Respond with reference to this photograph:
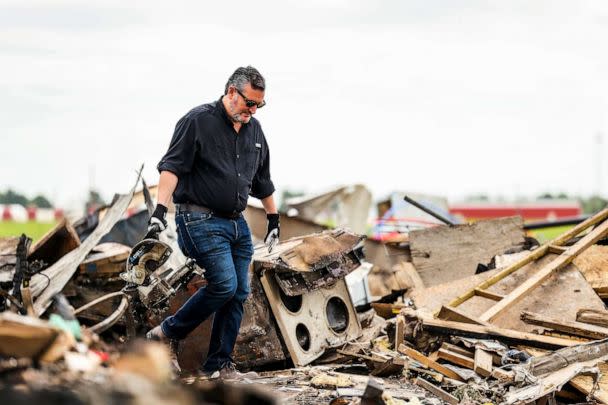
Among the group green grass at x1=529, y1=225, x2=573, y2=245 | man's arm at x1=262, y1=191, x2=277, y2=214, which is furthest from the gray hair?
green grass at x1=529, y1=225, x2=573, y2=245

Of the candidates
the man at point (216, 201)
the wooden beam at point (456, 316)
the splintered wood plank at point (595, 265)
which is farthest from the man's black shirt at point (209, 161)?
the splintered wood plank at point (595, 265)

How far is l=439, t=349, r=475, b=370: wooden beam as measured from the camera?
16.3 feet

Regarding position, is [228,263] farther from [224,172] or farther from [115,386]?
[115,386]

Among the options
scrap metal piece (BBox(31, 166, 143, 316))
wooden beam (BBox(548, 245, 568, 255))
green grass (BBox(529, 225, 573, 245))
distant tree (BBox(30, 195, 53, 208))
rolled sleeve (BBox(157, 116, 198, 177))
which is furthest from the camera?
distant tree (BBox(30, 195, 53, 208))

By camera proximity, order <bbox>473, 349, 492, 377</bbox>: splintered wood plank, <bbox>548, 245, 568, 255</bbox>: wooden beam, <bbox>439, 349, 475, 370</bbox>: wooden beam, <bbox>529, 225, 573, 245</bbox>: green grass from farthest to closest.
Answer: <bbox>529, 225, 573, 245</bbox>: green grass → <bbox>548, 245, 568, 255</bbox>: wooden beam → <bbox>439, 349, 475, 370</bbox>: wooden beam → <bbox>473, 349, 492, 377</bbox>: splintered wood plank

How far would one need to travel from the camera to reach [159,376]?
1.90 meters

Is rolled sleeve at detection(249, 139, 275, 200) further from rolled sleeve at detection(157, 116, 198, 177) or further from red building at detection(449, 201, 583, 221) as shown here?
red building at detection(449, 201, 583, 221)

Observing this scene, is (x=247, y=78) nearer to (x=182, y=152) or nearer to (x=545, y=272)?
(x=182, y=152)

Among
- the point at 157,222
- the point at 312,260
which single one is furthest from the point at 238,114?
the point at 312,260

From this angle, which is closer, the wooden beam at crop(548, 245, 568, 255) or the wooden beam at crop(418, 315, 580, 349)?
the wooden beam at crop(418, 315, 580, 349)

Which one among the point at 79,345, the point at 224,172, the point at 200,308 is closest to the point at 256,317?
the point at 200,308

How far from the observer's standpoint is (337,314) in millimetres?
6164

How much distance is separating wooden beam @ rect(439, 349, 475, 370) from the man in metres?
1.49

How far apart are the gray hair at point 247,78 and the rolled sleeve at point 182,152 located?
384 mm
